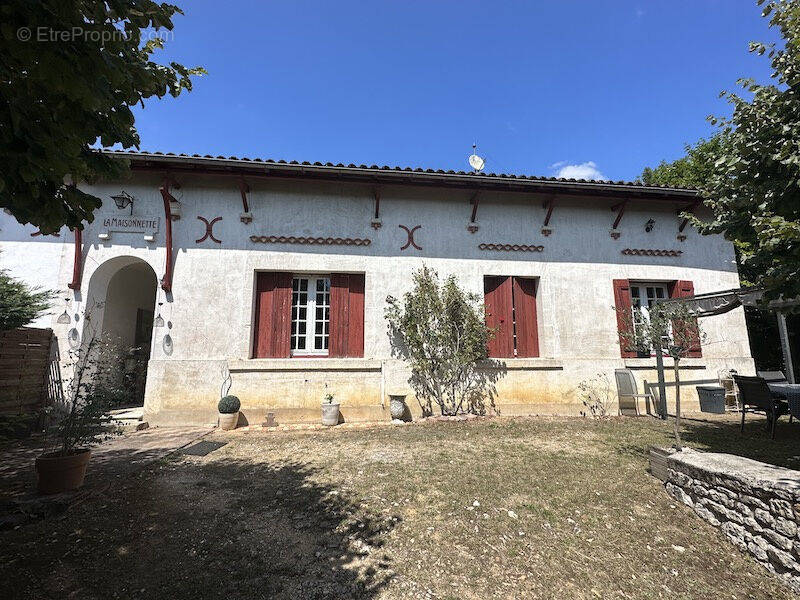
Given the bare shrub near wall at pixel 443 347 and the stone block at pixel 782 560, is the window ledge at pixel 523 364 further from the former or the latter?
the stone block at pixel 782 560

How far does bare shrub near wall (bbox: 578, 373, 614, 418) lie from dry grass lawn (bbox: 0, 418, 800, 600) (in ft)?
9.23

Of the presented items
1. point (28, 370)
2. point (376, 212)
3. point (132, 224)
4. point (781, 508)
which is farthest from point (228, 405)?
point (781, 508)

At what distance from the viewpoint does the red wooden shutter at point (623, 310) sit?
8117 mm

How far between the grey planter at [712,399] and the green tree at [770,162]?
4211 millimetres

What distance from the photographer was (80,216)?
2619 millimetres

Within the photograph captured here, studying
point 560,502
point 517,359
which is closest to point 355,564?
point 560,502

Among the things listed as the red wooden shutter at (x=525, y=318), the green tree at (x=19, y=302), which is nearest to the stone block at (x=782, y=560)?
the red wooden shutter at (x=525, y=318)

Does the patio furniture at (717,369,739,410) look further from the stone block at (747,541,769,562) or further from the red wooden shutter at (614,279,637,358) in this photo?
the stone block at (747,541,769,562)

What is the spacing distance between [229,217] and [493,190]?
5.77m

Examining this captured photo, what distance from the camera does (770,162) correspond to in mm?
3879

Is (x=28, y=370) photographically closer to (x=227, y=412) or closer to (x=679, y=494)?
(x=227, y=412)

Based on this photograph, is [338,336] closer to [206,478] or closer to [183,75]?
[206,478]

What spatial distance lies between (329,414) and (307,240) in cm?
364

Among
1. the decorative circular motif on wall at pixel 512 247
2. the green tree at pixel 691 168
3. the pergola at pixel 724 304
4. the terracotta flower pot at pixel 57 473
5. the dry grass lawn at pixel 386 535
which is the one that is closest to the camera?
the dry grass lawn at pixel 386 535
